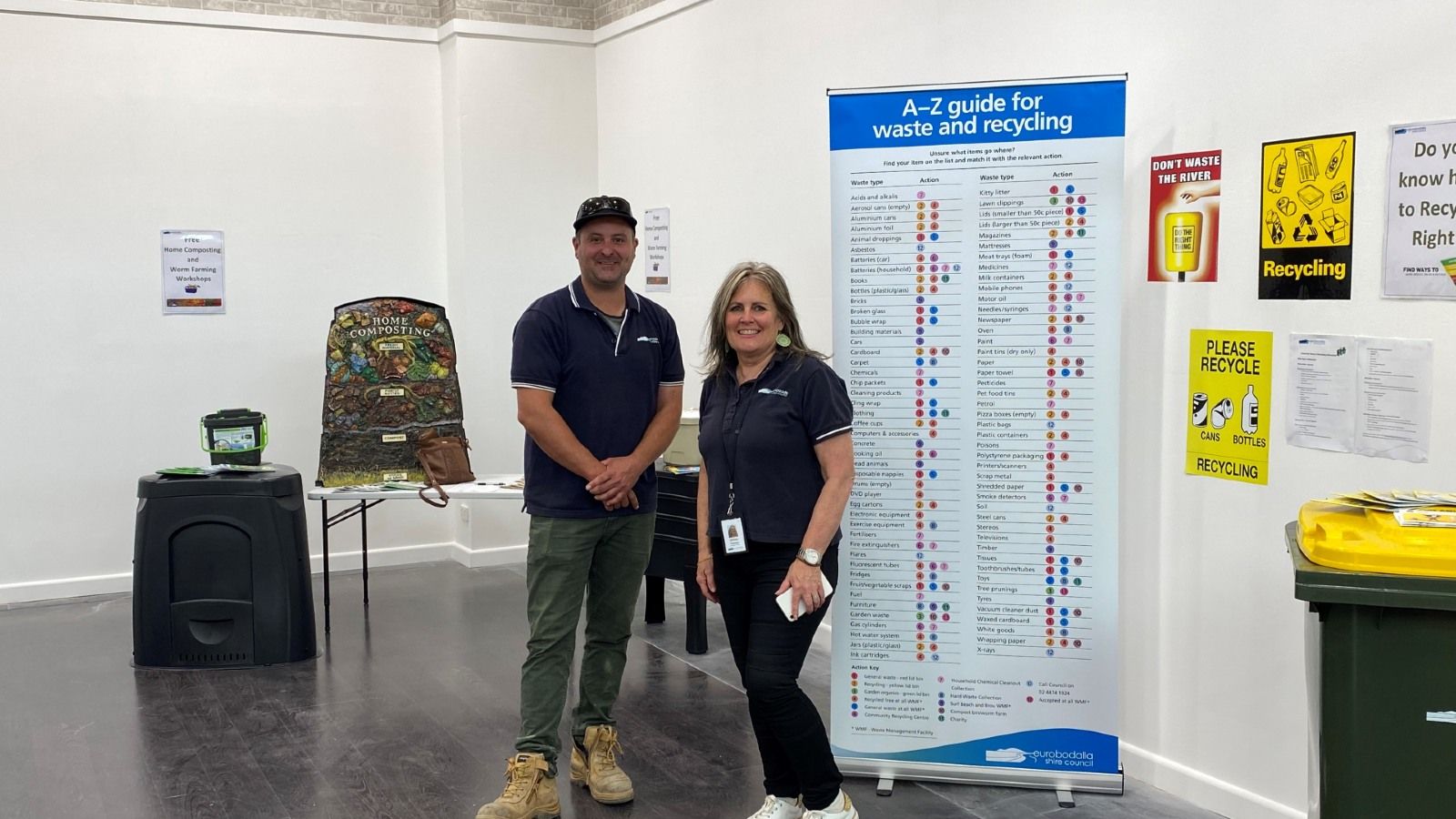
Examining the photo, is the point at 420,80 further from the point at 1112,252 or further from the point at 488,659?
the point at 1112,252

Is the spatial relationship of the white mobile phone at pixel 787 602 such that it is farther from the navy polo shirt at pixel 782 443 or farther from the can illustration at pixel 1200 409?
the can illustration at pixel 1200 409

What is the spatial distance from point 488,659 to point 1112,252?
9.76ft

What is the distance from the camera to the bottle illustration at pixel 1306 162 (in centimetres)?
313

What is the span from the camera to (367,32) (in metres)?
6.68

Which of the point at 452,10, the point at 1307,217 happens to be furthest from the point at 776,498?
the point at 452,10

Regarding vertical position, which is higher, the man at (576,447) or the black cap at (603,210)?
the black cap at (603,210)

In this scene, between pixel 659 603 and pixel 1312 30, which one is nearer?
pixel 1312 30

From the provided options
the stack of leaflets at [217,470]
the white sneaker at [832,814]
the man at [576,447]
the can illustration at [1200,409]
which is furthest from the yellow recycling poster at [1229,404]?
the stack of leaflets at [217,470]

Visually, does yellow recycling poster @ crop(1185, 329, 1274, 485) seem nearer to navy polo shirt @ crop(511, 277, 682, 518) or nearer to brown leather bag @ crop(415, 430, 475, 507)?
navy polo shirt @ crop(511, 277, 682, 518)

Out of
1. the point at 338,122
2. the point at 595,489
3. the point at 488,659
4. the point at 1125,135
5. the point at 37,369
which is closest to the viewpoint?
the point at 595,489

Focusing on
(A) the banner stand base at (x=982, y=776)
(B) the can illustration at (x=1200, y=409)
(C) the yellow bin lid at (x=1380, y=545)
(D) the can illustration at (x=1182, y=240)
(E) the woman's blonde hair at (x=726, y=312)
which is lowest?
(A) the banner stand base at (x=982, y=776)

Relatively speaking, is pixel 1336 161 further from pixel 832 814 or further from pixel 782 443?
pixel 832 814

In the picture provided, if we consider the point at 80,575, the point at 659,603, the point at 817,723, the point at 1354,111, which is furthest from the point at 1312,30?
the point at 80,575

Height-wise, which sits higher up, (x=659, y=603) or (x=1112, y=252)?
(x=1112, y=252)
